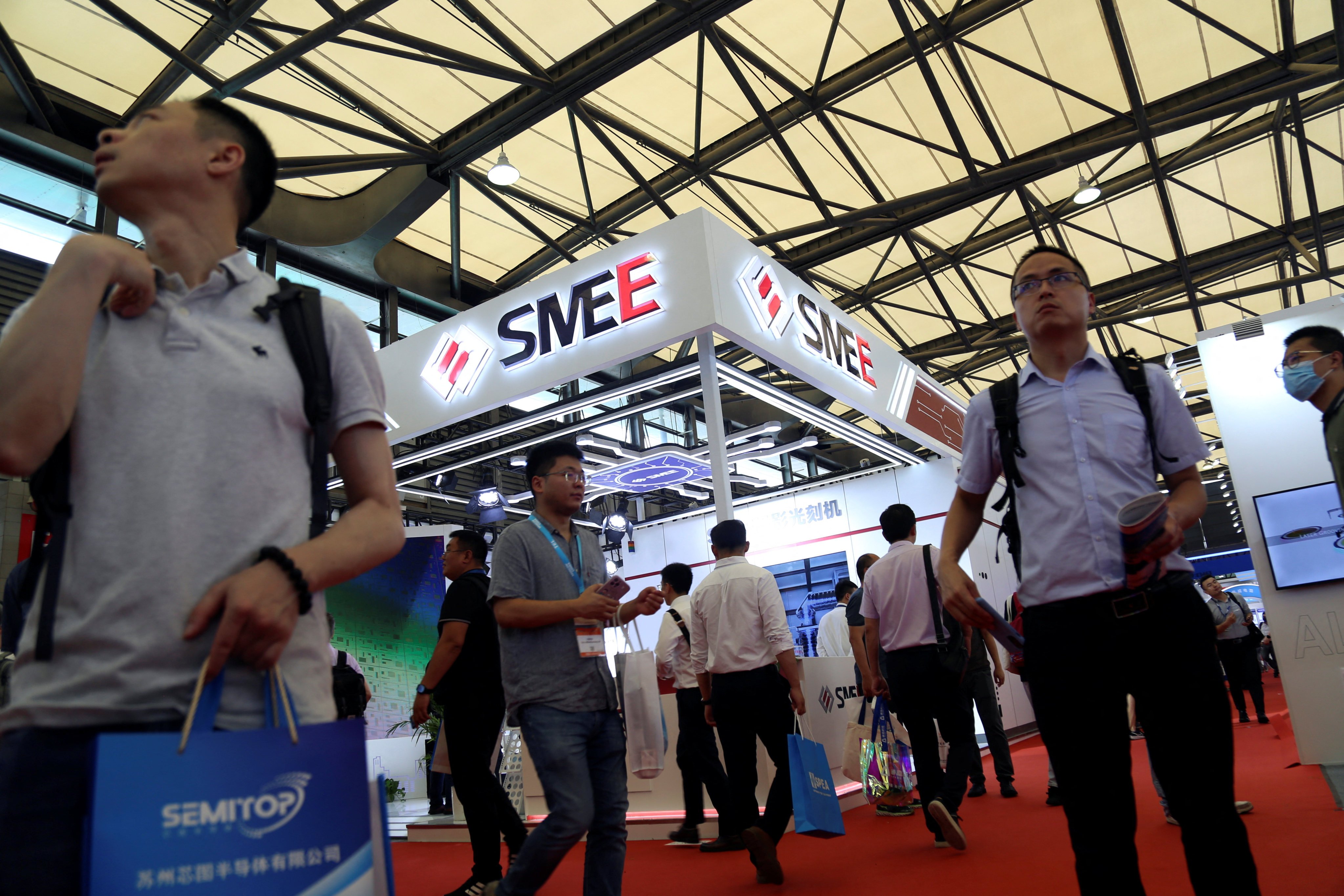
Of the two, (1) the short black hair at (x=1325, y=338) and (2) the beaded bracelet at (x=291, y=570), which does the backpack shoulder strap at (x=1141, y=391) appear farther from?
(2) the beaded bracelet at (x=291, y=570)

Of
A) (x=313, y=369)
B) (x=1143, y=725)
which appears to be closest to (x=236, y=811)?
(x=313, y=369)

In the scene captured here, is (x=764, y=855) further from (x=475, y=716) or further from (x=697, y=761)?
(x=475, y=716)

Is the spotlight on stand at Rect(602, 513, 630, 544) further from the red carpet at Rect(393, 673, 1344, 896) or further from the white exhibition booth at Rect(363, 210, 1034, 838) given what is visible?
the red carpet at Rect(393, 673, 1344, 896)

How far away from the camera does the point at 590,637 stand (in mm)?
2609

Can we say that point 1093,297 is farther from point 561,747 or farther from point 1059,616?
point 561,747

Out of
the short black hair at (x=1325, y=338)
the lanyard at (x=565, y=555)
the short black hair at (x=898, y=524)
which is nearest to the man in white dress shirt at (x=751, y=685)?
the short black hair at (x=898, y=524)

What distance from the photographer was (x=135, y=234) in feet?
30.1

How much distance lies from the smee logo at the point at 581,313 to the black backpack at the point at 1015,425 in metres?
3.68

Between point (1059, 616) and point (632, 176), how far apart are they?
342 inches

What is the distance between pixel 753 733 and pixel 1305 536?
13.0 ft

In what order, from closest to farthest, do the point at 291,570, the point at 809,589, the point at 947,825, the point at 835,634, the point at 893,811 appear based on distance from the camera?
1. the point at 291,570
2. the point at 947,825
3. the point at 893,811
4. the point at 835,634
5. the point at 809,589

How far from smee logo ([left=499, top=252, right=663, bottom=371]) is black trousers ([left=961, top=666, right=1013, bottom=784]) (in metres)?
3.21

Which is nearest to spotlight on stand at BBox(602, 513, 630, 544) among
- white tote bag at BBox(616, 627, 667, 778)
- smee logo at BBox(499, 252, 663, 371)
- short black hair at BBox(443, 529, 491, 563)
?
smee logo at BBox(499, 252, 663, 371)

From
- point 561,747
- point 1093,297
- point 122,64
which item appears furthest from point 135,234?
point 1093,297
